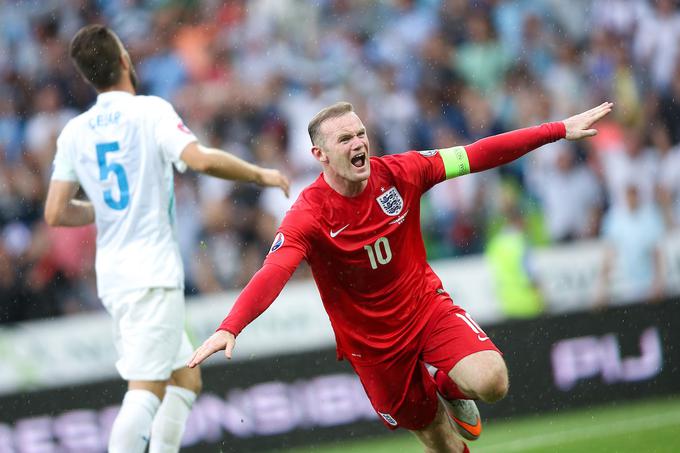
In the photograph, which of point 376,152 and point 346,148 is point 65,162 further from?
point 376,152

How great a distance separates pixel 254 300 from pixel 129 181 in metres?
1.45

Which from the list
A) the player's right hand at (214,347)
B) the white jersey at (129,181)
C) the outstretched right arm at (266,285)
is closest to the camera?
the player's right hand at (214,347)

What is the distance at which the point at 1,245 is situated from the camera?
11.5 meters

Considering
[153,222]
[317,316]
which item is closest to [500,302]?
Answer: [317,316]

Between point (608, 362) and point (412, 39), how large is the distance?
175 inches

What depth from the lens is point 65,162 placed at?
22.0ft

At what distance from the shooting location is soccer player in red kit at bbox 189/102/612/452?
6.07m

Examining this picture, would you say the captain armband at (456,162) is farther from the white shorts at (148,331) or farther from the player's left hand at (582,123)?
the white shorts at (148,331)

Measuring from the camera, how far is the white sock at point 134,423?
20.8 feet

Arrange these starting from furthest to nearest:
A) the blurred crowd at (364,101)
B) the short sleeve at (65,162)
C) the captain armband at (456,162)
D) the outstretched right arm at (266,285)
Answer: the blurred crowd at (364,101) → the short sleeve at (65,162) → the captain armband at (456,162) → the outstretched right arm at (266,285)

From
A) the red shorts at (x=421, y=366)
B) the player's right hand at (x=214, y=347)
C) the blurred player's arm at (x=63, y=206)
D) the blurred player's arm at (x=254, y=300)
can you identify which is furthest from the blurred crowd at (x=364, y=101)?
the player's right hand at (x=214, y=347)

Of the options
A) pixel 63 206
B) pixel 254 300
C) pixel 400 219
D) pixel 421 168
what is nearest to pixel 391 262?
pixel 400 219

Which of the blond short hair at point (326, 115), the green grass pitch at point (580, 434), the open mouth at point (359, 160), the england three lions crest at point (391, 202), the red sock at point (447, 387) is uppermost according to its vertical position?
the blond short hair at point (326, 115)

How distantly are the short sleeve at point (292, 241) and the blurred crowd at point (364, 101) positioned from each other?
206 inches
